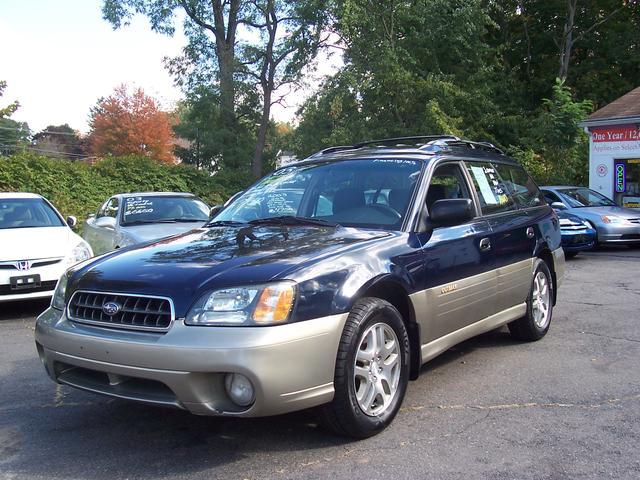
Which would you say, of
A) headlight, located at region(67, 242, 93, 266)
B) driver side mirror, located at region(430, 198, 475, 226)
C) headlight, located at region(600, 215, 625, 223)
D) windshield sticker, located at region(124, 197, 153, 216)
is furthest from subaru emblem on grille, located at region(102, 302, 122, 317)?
headlight, located at region(600, 215, 625, 223)

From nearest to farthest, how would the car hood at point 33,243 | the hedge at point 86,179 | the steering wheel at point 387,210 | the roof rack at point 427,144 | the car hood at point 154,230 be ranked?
the steering wheel at point 387,210 → the roof rack at point 427,144 → the car hood at point 33,243 → the car hood at point 154,230 → the hedge at point 86,179

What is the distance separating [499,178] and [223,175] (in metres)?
21.7

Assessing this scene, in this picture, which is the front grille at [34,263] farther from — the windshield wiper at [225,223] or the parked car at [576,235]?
the parked car at [576,235]

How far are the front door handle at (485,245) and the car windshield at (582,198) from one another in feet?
31.8

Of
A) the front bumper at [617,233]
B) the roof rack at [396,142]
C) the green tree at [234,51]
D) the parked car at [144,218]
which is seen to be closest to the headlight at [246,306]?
the roof rack at [396,142]

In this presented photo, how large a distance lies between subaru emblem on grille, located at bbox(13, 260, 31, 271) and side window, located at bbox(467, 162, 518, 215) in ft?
17.0

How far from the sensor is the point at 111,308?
133 inches

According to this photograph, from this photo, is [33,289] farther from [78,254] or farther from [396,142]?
[396,142]

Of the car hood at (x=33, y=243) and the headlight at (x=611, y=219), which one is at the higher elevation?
the car hood at (x=33, y=243)

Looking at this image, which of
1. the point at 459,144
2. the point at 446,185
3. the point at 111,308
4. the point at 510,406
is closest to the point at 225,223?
the point at 111,308

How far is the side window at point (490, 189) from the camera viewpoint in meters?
5.12

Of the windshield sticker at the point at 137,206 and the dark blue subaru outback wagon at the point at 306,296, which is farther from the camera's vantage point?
the windshield sticker at the point at 137,206

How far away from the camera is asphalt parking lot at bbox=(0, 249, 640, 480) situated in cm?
319

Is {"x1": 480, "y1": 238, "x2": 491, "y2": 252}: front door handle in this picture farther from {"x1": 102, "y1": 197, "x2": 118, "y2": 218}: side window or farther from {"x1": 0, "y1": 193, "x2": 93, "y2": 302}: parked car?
{"x1": 102, "y1": 197, "x2": 118, "y2": 218}: side window
